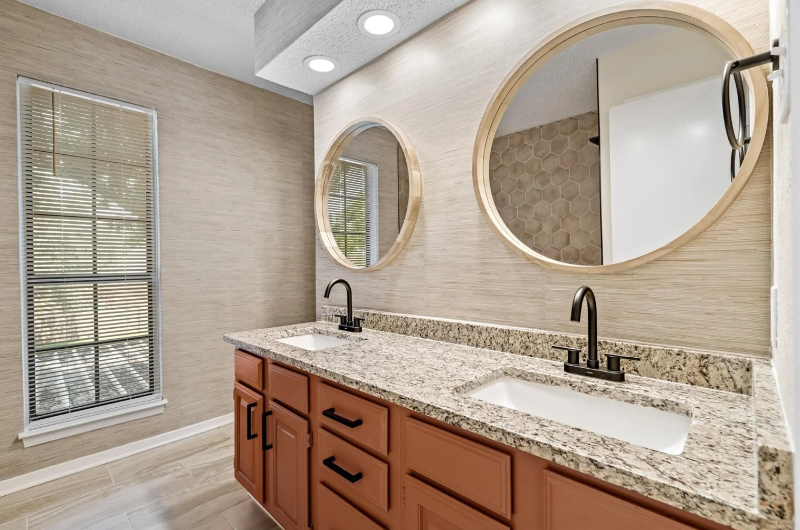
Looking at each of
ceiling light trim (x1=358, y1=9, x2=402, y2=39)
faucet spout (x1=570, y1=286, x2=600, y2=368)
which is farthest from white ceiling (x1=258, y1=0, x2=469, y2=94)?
faucet spout (x1=570, y1=286, x2=600, y2=368)

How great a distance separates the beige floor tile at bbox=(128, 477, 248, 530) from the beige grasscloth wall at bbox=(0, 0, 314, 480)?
70cm

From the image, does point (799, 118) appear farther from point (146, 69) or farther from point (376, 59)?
point (146, 69)

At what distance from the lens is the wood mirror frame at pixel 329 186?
6.09 ft

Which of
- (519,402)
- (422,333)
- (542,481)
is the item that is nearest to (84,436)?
(422,333)

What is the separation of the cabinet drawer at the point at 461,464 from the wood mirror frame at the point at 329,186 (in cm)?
104

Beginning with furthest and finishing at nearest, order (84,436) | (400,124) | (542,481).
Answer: (84,436) < (400,124) < (542,481)

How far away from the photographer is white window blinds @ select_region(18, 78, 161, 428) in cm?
215

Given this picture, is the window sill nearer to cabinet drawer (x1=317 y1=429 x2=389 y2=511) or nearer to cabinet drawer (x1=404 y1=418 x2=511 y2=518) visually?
cabinet drawer (x1=317 y1=429 x2=389 y2=511)

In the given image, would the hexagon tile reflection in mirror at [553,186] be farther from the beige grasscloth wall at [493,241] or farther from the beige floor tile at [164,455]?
the beige floor tile at [164,455]

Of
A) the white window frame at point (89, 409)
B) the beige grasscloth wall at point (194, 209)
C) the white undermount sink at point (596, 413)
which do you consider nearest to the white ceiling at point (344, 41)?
the beige grasscloth wall at point (194, 209)

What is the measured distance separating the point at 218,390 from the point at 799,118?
125 inches

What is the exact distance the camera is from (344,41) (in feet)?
6.37

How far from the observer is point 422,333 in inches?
70.2

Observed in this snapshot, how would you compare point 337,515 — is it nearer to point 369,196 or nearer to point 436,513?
point 436,513
